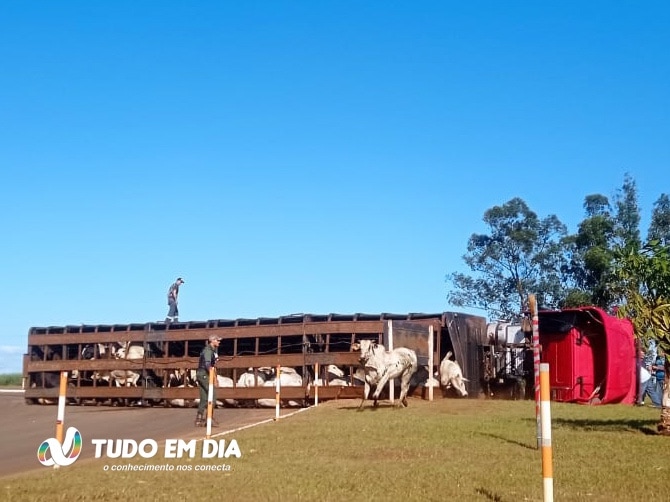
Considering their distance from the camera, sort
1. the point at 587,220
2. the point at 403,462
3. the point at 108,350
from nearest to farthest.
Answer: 1. the point at 403,462
2. the point at 108,350
3. the point at 587,220

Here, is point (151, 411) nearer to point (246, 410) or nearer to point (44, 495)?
point (246, 410)

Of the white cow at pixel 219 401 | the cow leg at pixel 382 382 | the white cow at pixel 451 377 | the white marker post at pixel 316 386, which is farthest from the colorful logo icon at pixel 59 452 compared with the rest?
the white cow at pixel 451 377

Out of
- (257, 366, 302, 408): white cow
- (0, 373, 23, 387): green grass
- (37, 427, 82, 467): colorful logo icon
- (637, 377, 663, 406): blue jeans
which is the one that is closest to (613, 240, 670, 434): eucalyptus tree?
(37, 427, 82, 467): colorful logo icon

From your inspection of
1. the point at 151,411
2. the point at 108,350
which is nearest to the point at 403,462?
the point at 151,411

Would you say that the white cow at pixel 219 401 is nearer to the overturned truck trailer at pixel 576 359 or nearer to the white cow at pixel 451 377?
the white cow at pixel 451 377

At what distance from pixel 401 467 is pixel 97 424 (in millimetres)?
11014

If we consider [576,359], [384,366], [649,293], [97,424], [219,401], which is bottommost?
[97,424]

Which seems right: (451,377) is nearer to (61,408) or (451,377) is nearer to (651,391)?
(651,391)

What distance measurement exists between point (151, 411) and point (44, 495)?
14950 millimetres

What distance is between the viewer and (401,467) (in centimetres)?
1093

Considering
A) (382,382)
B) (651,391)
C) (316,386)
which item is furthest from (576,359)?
(316,386)

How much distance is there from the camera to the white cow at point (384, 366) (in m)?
20.7

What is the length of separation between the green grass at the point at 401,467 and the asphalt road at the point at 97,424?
178cm

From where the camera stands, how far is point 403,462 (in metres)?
11.4
